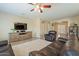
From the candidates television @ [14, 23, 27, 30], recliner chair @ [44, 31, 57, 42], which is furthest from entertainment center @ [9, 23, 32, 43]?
recliner chair @ [44, 31, 57, 42]

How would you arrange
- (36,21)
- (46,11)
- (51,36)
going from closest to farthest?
1. (46,11)
2. (36,21)
3. (51,36)

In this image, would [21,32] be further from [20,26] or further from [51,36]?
[51,36]

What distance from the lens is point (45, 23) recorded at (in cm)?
212

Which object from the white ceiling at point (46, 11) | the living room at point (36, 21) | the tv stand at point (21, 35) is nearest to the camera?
the white ceiling at point (46, 11)

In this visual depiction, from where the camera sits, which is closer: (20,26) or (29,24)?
(20,26)

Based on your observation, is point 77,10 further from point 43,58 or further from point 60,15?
point 43,58

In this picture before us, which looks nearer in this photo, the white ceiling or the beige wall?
the white ceiling

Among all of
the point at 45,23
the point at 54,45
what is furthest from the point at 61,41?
the point at 45,23

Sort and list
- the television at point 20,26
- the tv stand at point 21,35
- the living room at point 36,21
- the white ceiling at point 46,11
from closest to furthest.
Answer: the white ceiling at point 46,11 < the living room at point 36,21 < the television at point 20,26 < the tv stand at point 21,35

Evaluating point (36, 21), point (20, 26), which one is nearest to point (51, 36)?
point (36, 21)

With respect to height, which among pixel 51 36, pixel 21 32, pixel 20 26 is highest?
pixel 20 26

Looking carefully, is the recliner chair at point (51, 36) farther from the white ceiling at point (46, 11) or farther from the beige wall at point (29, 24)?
the white ceiling at point (46, 11)

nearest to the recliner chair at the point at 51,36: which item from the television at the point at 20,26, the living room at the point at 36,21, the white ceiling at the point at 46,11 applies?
the living room at the point at 36,21

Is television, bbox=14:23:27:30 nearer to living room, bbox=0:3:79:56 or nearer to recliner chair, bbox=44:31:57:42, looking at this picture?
living room, bbox=0:3:79:56
